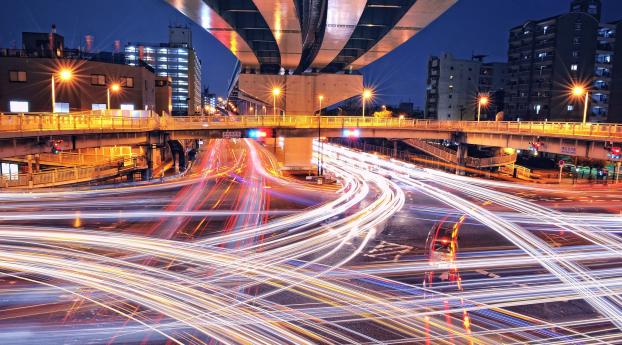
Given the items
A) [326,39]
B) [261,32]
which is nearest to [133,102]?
[261,32]

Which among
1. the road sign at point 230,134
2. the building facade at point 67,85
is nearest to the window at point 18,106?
the building facade at point 67,85

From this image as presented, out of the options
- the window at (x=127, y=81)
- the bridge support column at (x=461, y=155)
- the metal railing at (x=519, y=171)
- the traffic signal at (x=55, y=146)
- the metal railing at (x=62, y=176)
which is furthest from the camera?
the window at (x=127, y=81)

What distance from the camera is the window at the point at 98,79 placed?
57.3 m

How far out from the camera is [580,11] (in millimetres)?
71312

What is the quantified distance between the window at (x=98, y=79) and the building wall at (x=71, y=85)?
10.3 inches

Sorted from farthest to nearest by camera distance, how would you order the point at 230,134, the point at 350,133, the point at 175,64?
1. the point at 175,64
2. the point at 350,133
3. the point at 230,134

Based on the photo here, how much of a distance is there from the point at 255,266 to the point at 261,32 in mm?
28178

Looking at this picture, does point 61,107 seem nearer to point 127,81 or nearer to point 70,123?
point 127,81

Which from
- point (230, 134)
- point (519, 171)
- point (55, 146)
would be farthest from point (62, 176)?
point (519, 171)

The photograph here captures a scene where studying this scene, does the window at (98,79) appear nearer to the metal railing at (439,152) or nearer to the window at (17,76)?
the window at (17,76)

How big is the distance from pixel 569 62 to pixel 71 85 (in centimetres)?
7314

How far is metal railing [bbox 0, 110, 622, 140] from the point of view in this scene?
26.8 m

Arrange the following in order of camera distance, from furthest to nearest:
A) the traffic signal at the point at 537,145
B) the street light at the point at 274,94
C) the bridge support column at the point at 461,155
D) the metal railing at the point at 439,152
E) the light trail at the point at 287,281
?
the metal railing at the point at 439,152 → the street light at the point at 274,94 → the bridge support column at the point at 461,155 → the traffic signal at the point at 537,145 → the light trail at the point at 287,281

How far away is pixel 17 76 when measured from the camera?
51.8 metres
